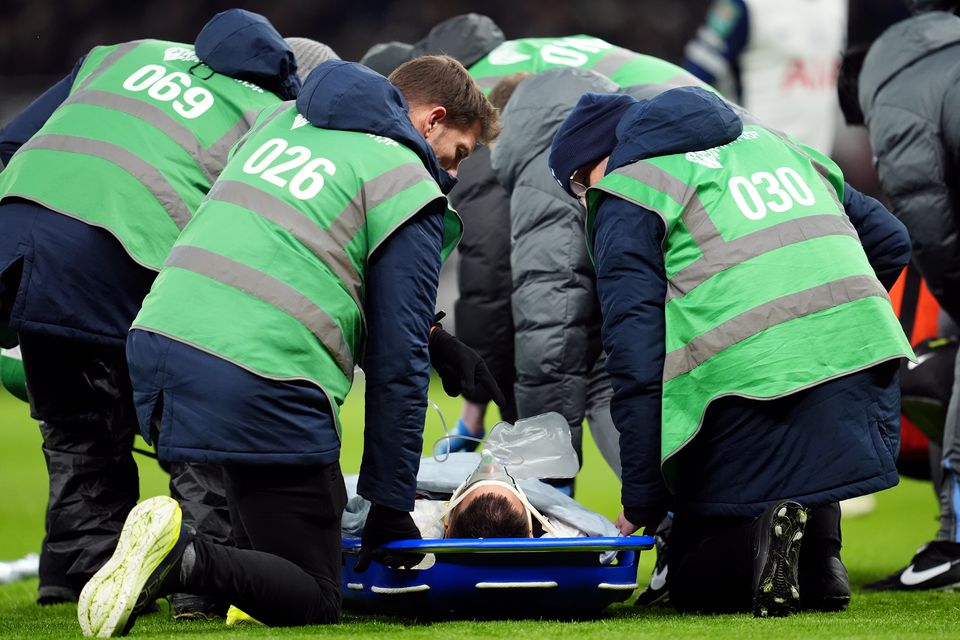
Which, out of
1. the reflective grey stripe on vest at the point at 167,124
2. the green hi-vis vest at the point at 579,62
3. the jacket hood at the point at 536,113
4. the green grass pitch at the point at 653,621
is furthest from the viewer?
the green hi-vis vest at the point at 579,62

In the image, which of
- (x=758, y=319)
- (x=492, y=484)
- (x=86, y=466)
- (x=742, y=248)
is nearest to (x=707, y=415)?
Answer: (x=758, y=319)

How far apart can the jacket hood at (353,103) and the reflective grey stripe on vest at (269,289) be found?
0.44 metres

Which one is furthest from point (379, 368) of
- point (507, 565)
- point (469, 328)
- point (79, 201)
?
point (469, 328)

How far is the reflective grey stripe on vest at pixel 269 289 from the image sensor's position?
3867 millimetres

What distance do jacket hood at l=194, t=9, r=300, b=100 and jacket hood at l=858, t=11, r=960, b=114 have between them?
2.06m

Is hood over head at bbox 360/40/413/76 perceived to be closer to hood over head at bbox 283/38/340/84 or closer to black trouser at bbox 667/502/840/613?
hood over head at bbox 283/38/340/84

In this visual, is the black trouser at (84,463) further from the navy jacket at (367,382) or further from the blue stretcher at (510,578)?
the blue stretcher at (510,578)

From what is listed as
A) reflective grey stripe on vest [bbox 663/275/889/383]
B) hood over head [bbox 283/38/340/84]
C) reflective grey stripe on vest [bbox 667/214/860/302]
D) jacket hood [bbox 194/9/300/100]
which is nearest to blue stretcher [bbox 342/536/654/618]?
reflective grey stripe on vest [bbox 663/275/889/383]

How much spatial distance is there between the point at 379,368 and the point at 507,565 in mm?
605

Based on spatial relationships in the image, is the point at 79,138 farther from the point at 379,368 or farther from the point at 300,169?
the point at 379,368

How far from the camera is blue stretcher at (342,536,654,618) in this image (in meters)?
3.98

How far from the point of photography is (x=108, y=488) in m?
4.93

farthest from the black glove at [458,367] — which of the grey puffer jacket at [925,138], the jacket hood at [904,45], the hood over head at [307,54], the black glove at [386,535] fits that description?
the jacket hood at [904,45]

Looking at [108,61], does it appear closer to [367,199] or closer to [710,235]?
[367,199]
